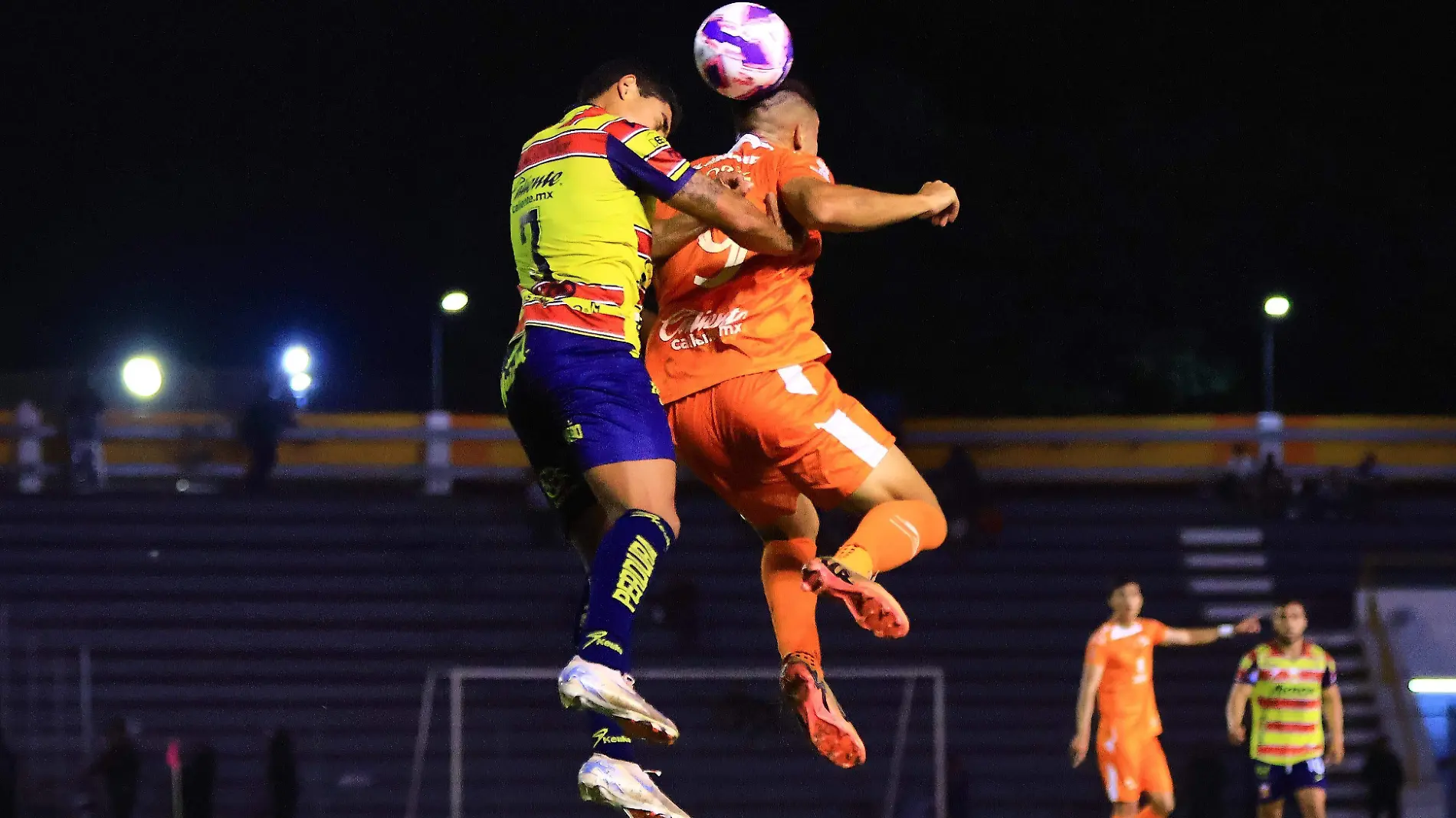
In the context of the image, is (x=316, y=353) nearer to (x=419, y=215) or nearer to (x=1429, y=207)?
(x=419, y=215)

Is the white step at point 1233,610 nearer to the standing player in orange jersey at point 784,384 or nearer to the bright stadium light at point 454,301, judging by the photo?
the standing player in orange jersey at point 784,384

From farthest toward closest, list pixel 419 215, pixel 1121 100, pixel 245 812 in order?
pixel 419 215, pixel 1121 100, pixel 245 812

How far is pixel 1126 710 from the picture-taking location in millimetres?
10484

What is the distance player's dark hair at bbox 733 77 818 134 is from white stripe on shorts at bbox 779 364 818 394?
2.23ft

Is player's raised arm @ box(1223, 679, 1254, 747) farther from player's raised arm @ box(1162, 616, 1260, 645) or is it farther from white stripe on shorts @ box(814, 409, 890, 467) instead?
white stripe on shorts @ box(814, 409, 890, 467)

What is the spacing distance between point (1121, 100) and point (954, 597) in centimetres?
1015

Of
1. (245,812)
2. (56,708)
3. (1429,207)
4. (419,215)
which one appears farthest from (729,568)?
(1429,207)

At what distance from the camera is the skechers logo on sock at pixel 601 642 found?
371 centimetres

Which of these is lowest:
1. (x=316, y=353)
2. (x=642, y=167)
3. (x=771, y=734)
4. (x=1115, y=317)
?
(x=642, y=167)

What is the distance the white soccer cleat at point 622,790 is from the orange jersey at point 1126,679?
721cm

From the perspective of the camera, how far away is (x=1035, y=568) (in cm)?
1480

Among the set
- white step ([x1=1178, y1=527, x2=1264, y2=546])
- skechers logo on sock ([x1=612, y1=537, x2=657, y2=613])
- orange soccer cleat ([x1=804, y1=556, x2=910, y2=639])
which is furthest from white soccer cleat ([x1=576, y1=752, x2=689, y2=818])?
white step ([x1=1178, y1=527, x2=1264, y2=546])

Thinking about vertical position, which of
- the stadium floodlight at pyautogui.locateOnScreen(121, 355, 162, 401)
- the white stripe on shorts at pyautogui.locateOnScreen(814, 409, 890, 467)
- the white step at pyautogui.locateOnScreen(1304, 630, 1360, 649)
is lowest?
the white stripe on shorts at pyautogui.locateOnScreen(814, 409, 890, 467)

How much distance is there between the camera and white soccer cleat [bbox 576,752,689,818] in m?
3.62
